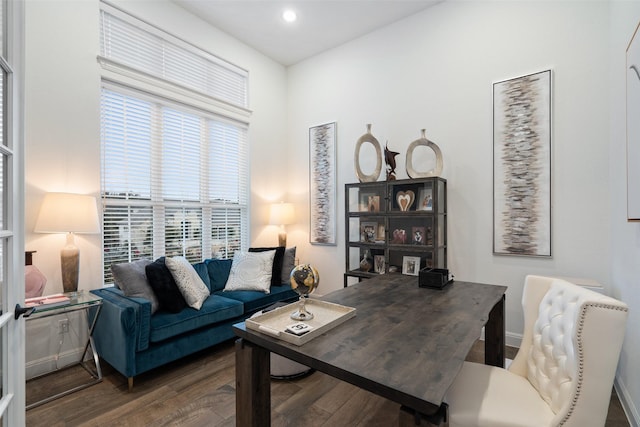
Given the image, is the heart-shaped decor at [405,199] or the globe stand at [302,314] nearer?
the globe stand at [302,314]

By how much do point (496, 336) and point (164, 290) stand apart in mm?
2532

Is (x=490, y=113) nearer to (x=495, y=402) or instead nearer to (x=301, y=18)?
(x=301, y=18)

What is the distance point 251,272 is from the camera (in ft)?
11.1

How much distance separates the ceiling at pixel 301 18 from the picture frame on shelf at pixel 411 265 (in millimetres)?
2836

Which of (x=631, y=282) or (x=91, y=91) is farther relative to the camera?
(x=91, y=91)

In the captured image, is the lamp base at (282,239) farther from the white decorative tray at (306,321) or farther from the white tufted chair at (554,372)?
the white tufted chair at (554,372)

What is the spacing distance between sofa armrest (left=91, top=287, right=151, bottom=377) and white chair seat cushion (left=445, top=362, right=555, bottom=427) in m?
2.09

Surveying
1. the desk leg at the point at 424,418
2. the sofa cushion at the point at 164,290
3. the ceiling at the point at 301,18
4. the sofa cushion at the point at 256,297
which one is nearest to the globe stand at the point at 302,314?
the desk leg at the point at 424,418

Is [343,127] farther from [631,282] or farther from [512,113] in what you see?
[631,282]

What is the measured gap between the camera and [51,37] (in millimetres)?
2514

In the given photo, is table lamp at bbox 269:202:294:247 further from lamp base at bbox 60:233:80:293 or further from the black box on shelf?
the black box on shelf

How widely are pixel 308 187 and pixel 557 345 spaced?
3556 mm

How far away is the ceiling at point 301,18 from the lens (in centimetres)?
337

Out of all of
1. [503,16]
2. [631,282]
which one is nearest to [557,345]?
[631,282]
